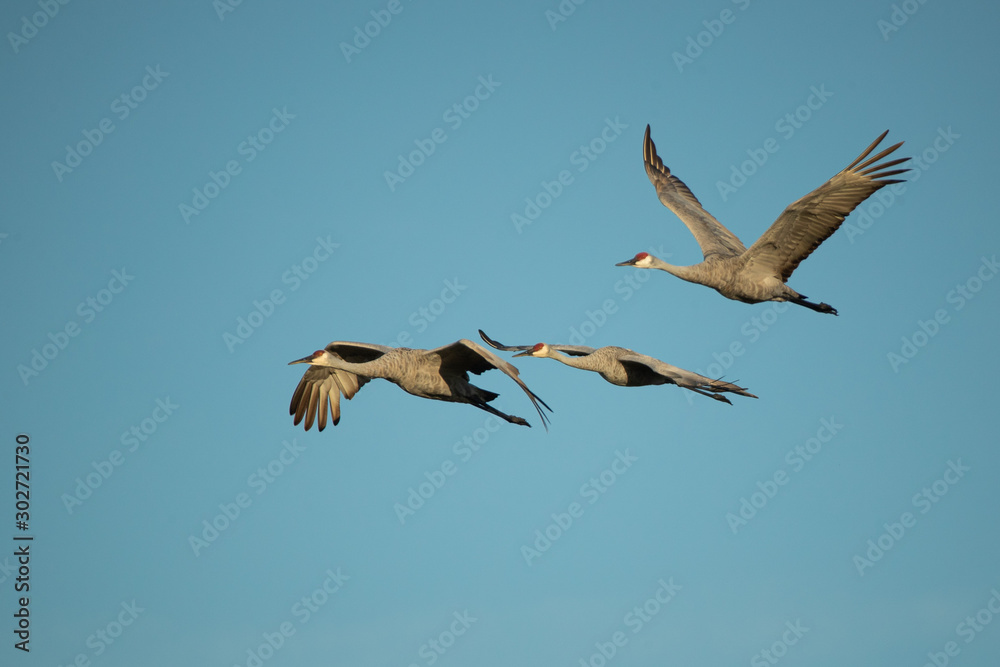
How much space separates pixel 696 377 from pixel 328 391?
6615mm

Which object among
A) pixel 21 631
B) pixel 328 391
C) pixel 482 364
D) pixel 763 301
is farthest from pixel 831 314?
pixel 21 631

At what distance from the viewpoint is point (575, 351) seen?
18.1 m

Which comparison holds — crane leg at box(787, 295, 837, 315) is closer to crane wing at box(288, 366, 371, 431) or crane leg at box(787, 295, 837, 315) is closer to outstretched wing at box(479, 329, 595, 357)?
outstretched wing at box(479, 329, 595, 357)

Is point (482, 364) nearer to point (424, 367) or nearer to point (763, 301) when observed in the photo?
point (424, 367)

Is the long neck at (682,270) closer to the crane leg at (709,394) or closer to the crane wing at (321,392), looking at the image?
the crane leg at (709,394)

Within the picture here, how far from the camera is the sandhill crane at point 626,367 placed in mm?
15688

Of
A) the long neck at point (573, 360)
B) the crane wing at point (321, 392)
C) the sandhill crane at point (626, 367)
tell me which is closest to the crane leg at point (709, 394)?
the sandhill crane at point (626, 367)

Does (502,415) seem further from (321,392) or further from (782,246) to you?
(782,246)

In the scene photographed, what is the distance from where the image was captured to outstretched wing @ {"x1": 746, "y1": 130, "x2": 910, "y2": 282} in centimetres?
1642

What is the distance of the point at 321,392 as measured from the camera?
19312 millimetres

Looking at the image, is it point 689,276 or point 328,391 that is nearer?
point 689,276

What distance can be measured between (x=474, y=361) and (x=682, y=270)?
3563mm

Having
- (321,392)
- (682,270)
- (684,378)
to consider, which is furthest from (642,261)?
(321,392)

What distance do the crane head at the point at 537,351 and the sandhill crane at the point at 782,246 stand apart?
2109mm
